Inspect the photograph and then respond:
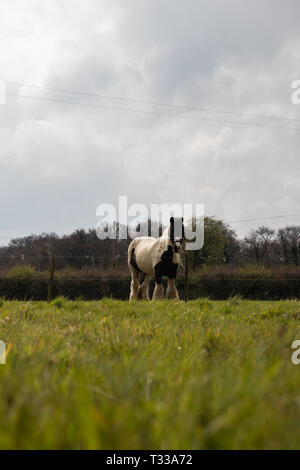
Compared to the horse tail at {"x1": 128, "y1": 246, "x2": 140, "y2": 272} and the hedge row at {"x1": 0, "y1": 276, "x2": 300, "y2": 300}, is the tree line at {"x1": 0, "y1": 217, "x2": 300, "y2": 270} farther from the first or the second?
the horse tail at {"x1": 128, "y1": 246, "x2": 140, "y2": 272}

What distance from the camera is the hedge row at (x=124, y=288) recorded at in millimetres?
22156

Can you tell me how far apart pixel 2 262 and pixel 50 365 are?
53.1 meters

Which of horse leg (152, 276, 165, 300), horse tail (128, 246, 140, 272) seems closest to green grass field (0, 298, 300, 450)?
horse leg (152, 276, 165, 300)

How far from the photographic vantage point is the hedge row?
22156 millimetres

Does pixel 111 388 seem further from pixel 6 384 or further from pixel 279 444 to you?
pixel 279 444

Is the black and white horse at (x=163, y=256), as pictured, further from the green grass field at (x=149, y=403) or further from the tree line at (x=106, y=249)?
the tree line at (x=106, y=249)

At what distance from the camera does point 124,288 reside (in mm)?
22266

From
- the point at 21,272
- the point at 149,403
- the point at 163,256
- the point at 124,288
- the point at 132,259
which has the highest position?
the point at 163,256

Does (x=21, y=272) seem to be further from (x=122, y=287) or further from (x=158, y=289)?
(x=158, y=289)

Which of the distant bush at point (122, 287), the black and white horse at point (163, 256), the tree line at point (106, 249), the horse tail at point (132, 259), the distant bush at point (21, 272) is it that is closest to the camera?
the black and white horse at point (163, 256)

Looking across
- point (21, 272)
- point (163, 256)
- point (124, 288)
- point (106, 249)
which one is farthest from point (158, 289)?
point (106, 249)

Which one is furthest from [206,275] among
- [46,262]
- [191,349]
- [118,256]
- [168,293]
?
[46,262]

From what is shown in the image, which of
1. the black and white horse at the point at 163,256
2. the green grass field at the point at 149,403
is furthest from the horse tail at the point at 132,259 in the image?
the green grass field at the point at 149,403
